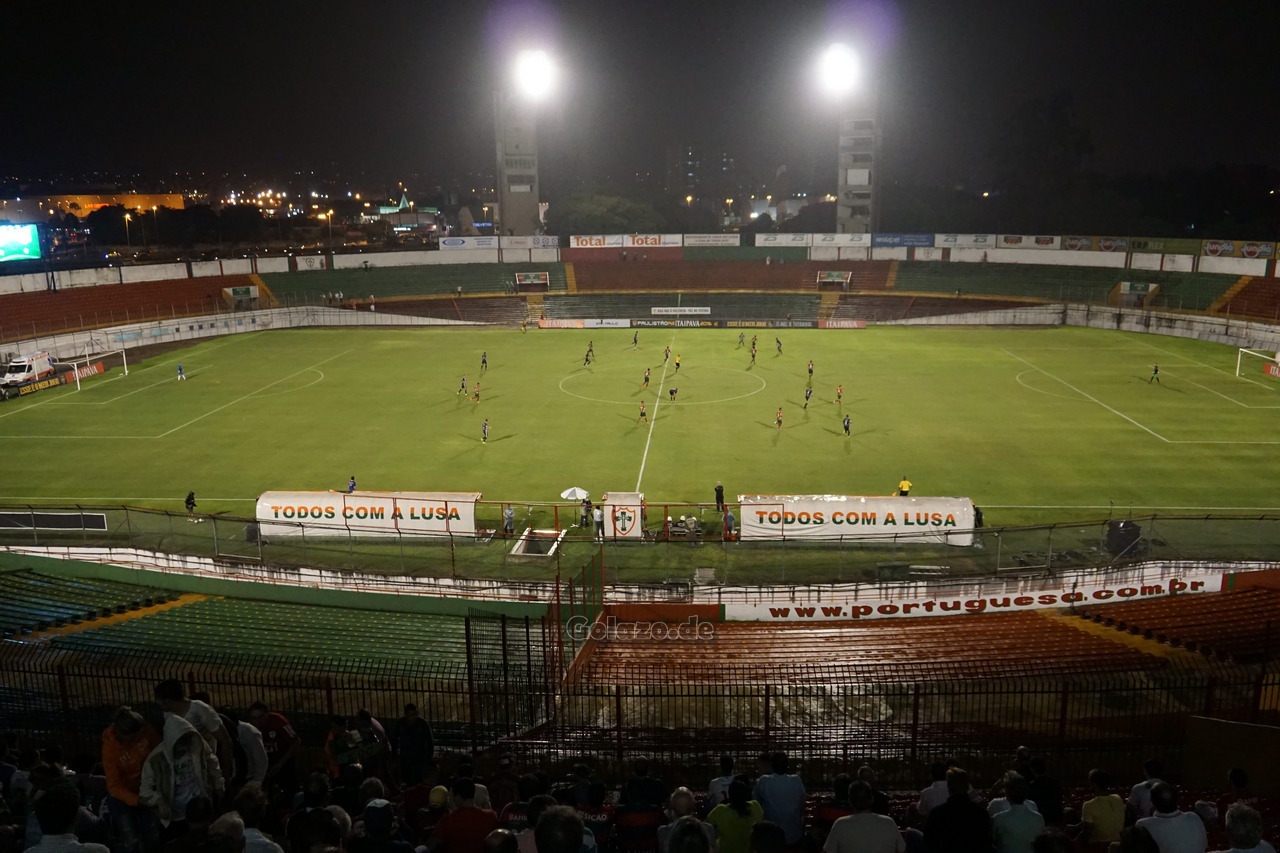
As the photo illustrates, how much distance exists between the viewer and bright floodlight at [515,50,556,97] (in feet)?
322

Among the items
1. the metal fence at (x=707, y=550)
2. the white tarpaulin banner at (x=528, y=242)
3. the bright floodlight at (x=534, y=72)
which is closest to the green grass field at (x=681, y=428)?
the metal fence at (x=707, y=550)

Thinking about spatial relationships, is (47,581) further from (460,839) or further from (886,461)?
(886,461)

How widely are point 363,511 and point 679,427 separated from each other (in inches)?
647

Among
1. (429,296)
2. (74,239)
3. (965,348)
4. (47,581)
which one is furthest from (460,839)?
(74,239)

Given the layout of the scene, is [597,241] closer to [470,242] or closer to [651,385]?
[470,242]

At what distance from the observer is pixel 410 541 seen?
77.3 ft

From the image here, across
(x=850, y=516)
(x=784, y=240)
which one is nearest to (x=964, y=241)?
(x=784, y=240)

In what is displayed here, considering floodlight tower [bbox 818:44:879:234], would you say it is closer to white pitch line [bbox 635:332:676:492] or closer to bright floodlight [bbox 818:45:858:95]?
bright floodlight [bbox 818:45:858:95]

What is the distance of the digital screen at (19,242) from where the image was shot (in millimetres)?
65812

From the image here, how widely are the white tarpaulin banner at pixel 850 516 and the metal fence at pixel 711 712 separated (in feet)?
34.1

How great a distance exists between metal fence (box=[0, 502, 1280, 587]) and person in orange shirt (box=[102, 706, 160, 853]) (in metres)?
12.5

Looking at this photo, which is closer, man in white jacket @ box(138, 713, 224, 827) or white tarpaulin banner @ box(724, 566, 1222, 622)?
man in white jacket @ box(138, 713, 224, 827)

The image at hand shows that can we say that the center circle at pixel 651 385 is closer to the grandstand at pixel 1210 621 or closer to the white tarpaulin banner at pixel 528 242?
the grandstand at pixel 1210 621

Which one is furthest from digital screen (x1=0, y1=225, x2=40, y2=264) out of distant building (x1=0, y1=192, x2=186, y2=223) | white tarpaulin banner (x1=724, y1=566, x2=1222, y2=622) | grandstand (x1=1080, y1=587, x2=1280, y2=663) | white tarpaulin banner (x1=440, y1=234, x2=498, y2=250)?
distant building (x1=0, y1=192, x2=186, y2=223)
